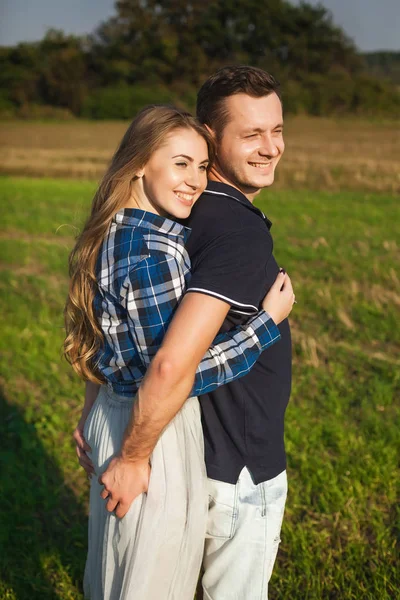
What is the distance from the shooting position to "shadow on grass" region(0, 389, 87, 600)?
3229 mm

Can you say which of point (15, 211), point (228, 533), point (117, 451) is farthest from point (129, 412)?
point (15, 211)

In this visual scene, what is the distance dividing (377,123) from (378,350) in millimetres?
35947

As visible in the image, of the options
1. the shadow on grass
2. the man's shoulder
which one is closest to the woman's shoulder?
the man's shoulder

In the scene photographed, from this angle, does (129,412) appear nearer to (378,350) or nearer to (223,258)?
(223,258)

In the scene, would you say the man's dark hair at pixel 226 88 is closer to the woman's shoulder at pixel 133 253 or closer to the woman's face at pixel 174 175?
the woman's face at pixel 174 175

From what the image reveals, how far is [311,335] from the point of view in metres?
6.26

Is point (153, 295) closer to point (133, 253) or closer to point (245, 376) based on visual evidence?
point (133, 253)

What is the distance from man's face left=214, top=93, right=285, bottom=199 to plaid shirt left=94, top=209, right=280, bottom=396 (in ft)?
1.23

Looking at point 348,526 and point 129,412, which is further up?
point 129,412

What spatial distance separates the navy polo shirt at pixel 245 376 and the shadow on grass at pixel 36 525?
5.04ft

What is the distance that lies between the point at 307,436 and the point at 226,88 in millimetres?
2754

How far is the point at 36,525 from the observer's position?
3650 millimetres

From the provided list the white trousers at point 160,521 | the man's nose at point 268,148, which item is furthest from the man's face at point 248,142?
the white trousers at point 160,521

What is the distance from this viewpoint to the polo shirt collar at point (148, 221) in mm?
1882
